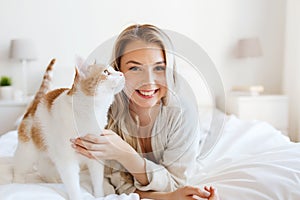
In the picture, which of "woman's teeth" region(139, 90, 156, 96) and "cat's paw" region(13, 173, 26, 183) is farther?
"cat's paw" region(13, 173, 26, 183)

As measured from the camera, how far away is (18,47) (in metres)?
2.64

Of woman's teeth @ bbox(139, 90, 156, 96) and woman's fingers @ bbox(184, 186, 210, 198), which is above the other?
woman's teeth @ bbox(139, 90, 156, 96)

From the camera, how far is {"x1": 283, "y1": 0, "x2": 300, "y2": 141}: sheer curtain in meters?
2.70

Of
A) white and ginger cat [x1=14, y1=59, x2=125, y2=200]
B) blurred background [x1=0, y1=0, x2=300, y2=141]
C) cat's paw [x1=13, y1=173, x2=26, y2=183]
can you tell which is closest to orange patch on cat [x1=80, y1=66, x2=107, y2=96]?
white and ginger cat [x1=14, y1=59, x2=125, y2=200]

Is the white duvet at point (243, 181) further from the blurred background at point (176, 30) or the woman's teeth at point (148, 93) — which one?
the blurred background at point (176, 30)

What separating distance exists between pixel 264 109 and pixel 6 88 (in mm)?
2047

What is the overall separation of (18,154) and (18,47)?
1.94 meters

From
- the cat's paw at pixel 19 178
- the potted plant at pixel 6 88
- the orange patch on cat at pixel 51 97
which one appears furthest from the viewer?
the potted plant at pixel 6 88

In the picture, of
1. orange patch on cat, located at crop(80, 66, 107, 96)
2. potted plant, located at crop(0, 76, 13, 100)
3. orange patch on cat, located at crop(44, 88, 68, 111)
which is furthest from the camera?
potted plant, located at crop(0, 76, 13, 100)

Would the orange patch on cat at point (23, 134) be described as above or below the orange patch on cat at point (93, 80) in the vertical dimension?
below

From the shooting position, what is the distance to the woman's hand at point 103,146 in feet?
2.47

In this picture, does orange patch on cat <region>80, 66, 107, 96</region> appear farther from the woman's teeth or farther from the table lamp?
the table lamp

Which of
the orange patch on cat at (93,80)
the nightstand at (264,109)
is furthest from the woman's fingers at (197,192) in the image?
the nightstand at (264,109)

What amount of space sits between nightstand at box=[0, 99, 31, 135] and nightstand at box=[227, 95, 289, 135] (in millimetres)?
1601
